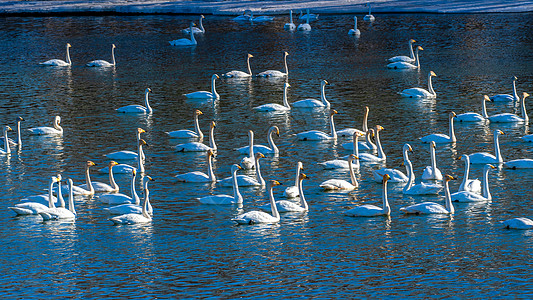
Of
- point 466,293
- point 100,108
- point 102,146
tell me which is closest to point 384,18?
point 100,108

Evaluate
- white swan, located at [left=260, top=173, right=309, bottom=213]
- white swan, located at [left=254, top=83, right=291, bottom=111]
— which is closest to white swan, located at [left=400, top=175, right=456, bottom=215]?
white swan, located at [left=260, top=173, right=309, bottom=213]

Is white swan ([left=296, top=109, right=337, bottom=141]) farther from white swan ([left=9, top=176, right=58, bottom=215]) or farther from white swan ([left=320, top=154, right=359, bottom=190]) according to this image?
white swan ([left=9, top=176, right=58, bottom=215])

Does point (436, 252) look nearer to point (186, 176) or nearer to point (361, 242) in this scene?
point (361, 242)

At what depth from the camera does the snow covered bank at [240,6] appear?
64.7m

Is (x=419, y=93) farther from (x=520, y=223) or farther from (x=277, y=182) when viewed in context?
(x=520, y=223)

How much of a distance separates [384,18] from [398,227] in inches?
1784

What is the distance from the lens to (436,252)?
60.5 ft

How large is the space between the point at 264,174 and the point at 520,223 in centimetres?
787

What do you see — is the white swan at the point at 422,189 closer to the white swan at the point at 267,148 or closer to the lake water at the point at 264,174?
the lake water at the point at 264,174

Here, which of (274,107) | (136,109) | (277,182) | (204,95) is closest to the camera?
(277,182)

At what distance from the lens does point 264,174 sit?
82.8ft

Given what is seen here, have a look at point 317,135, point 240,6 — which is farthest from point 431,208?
point 240,6

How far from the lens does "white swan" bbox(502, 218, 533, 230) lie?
19484mm

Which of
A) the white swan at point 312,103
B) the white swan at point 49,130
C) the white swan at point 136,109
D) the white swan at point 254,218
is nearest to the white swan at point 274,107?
the white swan at point 312,103
